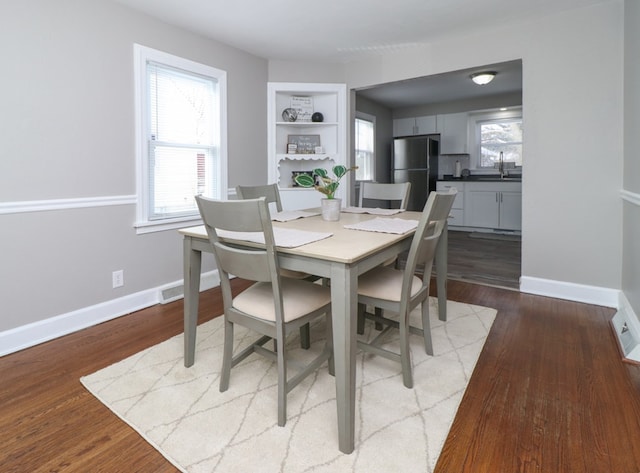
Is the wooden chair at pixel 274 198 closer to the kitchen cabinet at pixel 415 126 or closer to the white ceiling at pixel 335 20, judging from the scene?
the white ceiling at pixel 335 20

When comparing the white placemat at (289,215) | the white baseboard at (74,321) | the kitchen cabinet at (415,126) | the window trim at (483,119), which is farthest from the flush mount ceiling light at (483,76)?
the white baseboard at (74,321)

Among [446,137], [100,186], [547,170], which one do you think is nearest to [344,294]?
[100,186]

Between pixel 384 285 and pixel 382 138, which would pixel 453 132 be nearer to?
pixel 382 138

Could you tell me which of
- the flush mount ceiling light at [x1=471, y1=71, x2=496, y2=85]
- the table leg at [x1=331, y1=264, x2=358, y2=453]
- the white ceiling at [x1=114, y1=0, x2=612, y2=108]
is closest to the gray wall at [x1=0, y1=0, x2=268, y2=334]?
the white ceiling at [x1=114, y1=0, x2=612, y2=108]

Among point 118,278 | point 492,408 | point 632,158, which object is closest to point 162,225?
point 118,278

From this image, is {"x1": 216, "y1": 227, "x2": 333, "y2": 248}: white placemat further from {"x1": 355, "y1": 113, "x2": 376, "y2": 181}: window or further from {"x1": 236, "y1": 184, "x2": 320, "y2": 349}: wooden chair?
{"x1": 355, "y1": 113, "x2": 376, "y2": 181}: window

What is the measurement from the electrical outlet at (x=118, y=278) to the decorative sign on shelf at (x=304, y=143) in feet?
7.43

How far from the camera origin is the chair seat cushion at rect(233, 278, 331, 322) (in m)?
1.55

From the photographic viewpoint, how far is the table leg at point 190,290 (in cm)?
188

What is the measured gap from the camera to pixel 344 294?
1312 mm

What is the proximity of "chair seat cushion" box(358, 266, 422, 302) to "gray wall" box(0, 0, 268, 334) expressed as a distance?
1.93 m

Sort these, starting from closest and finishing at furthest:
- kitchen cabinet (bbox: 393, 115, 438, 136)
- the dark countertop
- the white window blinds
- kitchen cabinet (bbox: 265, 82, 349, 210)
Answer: the white window blinds
kitchen cabinet (bbox: 265, 82, 349, 210)
the dark countertop
kitchen cabinet (bbox: 393, 115, 438, 136)

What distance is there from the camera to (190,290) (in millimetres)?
1927

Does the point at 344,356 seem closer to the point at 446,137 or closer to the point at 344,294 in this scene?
the point at 344,294
